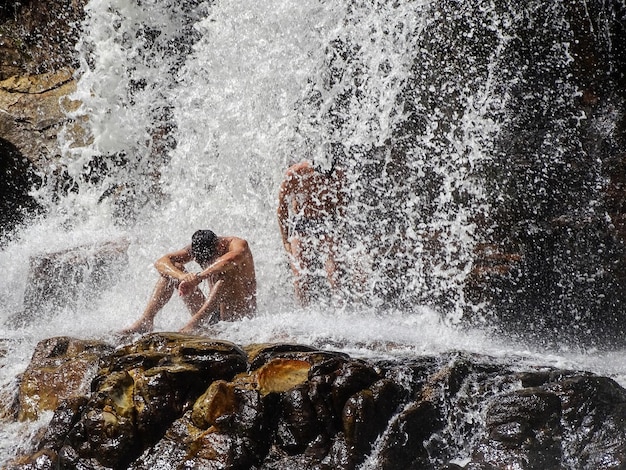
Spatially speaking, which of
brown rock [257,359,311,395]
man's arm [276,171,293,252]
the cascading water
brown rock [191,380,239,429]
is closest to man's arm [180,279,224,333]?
the cascading water

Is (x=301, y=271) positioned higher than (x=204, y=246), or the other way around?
(x=204, y=246)

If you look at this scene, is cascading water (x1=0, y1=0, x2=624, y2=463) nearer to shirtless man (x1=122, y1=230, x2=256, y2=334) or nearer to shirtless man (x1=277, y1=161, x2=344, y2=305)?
shirtless man (x1=277, y1=161, x2=344, y2=305)

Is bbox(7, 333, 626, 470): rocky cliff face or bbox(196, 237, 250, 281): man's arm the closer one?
bbox(7, 333, 626, 470): rocky cliff face

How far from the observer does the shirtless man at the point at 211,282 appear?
6.39 metres

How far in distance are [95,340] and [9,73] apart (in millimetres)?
7186

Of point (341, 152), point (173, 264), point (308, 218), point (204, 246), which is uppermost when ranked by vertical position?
point (341, 152)

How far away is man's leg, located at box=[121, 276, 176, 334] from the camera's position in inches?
251

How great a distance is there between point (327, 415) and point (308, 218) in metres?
4.18

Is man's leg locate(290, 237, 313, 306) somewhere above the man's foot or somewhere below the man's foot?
above

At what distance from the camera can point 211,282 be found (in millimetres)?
6645

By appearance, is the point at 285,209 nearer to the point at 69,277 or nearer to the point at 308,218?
the point at 308,218

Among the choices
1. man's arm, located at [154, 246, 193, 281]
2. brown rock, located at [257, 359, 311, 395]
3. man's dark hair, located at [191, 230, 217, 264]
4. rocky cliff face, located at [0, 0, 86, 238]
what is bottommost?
brown rock, located at [257, 359, 311, 395]

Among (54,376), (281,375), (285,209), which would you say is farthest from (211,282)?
(281,375)

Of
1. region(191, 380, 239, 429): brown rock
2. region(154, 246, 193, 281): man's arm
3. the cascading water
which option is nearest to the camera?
region(191, 380, 239, 429): brown rock
